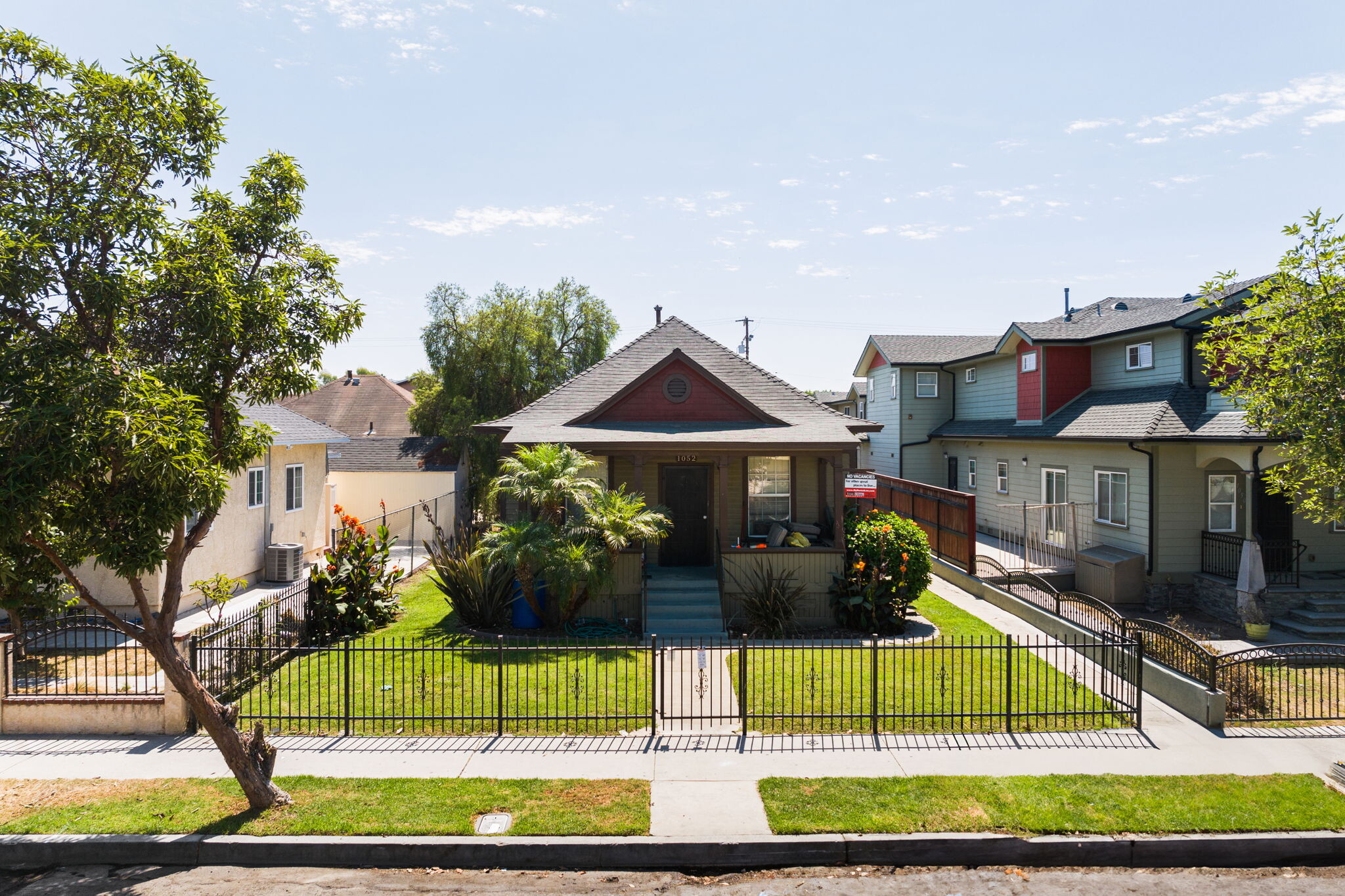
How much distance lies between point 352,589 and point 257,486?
6.25 metres

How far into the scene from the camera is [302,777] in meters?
8.24

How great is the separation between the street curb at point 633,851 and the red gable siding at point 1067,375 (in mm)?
16517

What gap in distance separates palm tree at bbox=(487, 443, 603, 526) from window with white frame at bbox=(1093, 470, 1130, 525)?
478 inches

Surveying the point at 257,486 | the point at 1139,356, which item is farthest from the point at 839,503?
the point at 257,486

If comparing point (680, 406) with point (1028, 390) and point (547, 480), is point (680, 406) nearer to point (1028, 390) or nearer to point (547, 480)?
point (547, 480)

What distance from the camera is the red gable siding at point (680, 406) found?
18.0 meters

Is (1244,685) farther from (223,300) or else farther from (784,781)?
(223,300)

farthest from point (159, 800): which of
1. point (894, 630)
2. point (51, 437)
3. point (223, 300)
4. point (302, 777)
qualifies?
point (894, 630)

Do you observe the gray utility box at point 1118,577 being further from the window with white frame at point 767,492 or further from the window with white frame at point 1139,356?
the window with white frame at point 767,492

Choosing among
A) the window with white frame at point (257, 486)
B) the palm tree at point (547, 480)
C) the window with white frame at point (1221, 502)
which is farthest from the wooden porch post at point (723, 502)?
the window with white frame at point (257, 486)

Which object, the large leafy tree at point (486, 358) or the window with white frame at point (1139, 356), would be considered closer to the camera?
the window with white frame at point (1139, 356)

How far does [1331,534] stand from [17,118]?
74.3 ft

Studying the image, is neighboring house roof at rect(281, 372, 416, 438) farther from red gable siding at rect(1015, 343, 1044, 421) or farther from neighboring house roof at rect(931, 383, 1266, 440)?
neighboring house roof at rect(931, 383, 1266, 440)

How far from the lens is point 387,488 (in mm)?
28000
